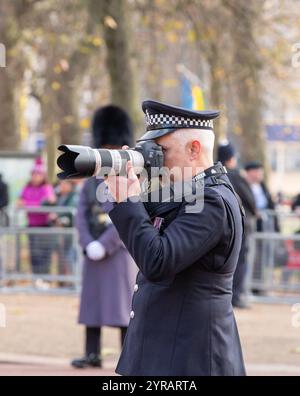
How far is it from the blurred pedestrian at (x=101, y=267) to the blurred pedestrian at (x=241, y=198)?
2.78 meters

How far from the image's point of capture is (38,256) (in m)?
12.8

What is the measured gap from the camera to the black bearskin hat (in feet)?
26.0

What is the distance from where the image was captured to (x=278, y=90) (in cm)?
2648

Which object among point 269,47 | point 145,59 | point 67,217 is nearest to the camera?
point 67,217

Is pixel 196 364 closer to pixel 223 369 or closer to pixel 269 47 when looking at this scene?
pixel 223 369

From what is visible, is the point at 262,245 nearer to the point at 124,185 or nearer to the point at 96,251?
the point at 96,251

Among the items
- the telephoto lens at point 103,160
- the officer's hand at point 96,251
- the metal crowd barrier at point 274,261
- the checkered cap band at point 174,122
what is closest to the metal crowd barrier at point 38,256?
the metal crowd barrier at point 274,261

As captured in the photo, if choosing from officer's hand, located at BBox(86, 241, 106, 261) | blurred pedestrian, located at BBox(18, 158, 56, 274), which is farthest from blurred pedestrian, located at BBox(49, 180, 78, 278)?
officer's hand, located at BBox(86, 241, 106, 261)

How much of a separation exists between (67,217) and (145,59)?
508cm

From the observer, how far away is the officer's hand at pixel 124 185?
12.1 ft

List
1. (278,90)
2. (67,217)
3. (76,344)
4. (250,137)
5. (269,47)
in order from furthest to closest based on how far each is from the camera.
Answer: (278,90) → (250,137) → (269,47) → (67,217) → (76,344)

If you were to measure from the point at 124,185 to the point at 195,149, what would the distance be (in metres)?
0.37

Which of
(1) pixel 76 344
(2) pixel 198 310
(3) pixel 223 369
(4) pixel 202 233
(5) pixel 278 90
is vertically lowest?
(1) pixel 76 344

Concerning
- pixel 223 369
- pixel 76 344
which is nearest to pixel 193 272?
pixel 223 369
